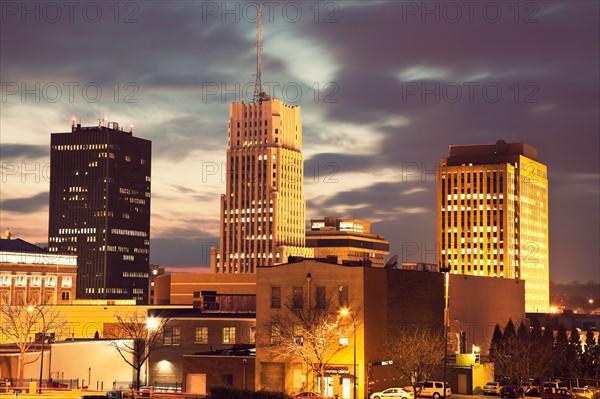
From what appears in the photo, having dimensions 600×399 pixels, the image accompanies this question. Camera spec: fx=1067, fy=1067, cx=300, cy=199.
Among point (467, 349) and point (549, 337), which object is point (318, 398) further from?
point (549, 337)

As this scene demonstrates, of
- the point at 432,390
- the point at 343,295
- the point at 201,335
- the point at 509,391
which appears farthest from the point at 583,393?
the point at 201,335

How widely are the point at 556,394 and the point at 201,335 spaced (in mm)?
43962

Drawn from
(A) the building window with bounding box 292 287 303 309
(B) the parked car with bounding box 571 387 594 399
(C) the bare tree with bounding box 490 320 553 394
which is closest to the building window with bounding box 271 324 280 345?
(A) the building window with bounding box 292 287 303 309

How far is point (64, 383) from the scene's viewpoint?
420ft

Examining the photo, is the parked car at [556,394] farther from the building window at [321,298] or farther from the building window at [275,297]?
the building window at [275,297]

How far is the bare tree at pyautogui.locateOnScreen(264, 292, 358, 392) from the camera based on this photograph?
108 m

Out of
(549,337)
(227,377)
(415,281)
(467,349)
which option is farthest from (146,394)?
(549,337)

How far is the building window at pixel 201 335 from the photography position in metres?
132

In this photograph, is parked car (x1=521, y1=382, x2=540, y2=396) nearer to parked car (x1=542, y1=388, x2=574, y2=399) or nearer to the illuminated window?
parked car (x1=542, y1=388, x2=574, y2=399)

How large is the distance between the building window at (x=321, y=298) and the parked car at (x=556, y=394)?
25.7 meters

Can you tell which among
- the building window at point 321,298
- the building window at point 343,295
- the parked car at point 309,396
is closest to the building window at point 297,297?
the building window at point 321,298

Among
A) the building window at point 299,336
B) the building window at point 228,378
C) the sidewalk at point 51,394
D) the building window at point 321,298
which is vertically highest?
the building window at point 321,298

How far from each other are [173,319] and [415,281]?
31060 millimetres

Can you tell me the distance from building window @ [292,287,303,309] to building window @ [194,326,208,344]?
75.7 feet
